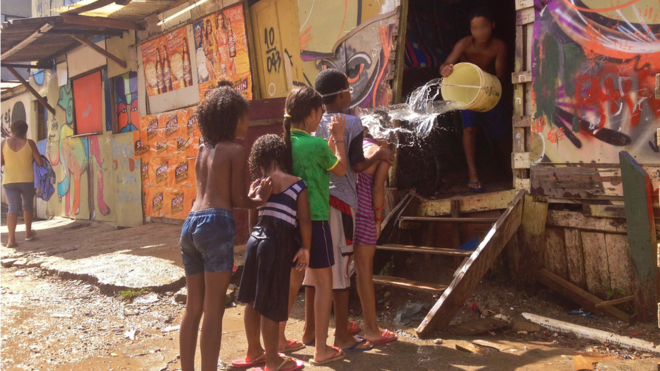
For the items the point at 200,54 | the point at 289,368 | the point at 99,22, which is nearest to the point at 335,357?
the point at 289,368

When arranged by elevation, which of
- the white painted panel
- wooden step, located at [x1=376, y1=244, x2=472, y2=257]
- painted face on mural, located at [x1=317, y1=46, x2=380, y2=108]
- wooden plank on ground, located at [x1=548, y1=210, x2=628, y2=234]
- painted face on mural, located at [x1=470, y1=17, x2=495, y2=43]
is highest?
the white painted panel

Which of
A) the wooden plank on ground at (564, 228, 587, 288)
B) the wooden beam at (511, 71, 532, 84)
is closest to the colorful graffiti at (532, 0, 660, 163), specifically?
the wooden beam at (511, 71, 532, 84)

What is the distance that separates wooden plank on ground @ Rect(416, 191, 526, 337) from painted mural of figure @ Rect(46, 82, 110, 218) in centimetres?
882

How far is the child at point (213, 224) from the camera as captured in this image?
2.73 meters

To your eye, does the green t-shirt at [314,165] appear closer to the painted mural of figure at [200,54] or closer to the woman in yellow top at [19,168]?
the painted mural of figure at [200,54]

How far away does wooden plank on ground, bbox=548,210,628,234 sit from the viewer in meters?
4.01

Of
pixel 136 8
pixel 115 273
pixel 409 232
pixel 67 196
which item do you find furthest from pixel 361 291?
pixel 67 196

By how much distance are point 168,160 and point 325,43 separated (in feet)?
13.1

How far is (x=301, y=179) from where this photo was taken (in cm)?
304

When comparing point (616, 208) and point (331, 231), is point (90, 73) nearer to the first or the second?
point (331, 231)

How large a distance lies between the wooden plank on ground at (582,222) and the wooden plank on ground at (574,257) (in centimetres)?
7

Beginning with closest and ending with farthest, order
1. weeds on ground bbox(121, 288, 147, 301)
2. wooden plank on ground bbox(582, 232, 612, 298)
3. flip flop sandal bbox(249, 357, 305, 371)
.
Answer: flip flop sandal bbox(249, 357, 305, 371), wooden plank on ground bbox(582, 232, 612, 298), weeds on ground bbox(121, 288, 147, 301)

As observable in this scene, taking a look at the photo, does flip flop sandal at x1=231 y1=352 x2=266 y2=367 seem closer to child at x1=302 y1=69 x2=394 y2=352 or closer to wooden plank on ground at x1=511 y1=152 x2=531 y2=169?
child at x1=302 y1=69 x2=394 y2=352

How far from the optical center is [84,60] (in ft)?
36.6
